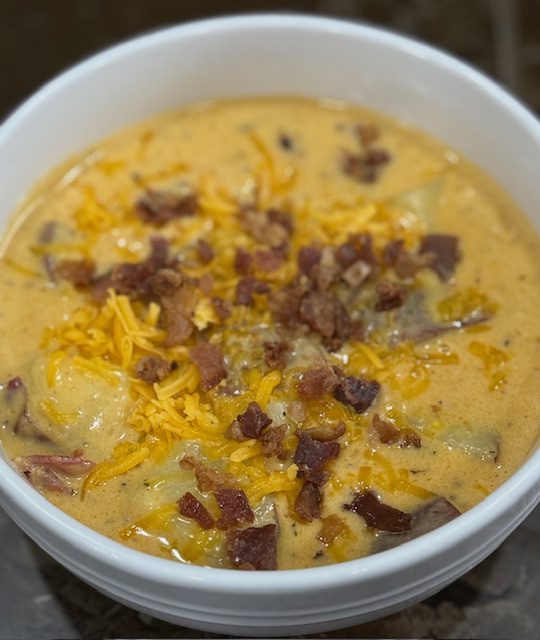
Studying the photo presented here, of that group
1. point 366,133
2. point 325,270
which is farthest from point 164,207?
point 366,133

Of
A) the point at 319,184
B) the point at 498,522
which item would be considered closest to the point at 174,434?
the point at 498,522

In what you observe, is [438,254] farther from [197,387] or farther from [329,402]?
[197,387]

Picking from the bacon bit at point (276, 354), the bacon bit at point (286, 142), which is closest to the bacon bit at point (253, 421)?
the bacon bit at point (276, 354)

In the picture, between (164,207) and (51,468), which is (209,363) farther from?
(164,207)

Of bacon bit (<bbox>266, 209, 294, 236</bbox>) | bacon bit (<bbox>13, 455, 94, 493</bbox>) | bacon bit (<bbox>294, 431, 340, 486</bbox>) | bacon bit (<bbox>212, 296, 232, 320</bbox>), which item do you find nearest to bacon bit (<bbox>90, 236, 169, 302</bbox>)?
bacon bit (<bbox>212, 296, 232, 320</bbox>)

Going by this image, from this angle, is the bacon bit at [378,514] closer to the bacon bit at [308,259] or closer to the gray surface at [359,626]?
the gray surface at [359,626]
